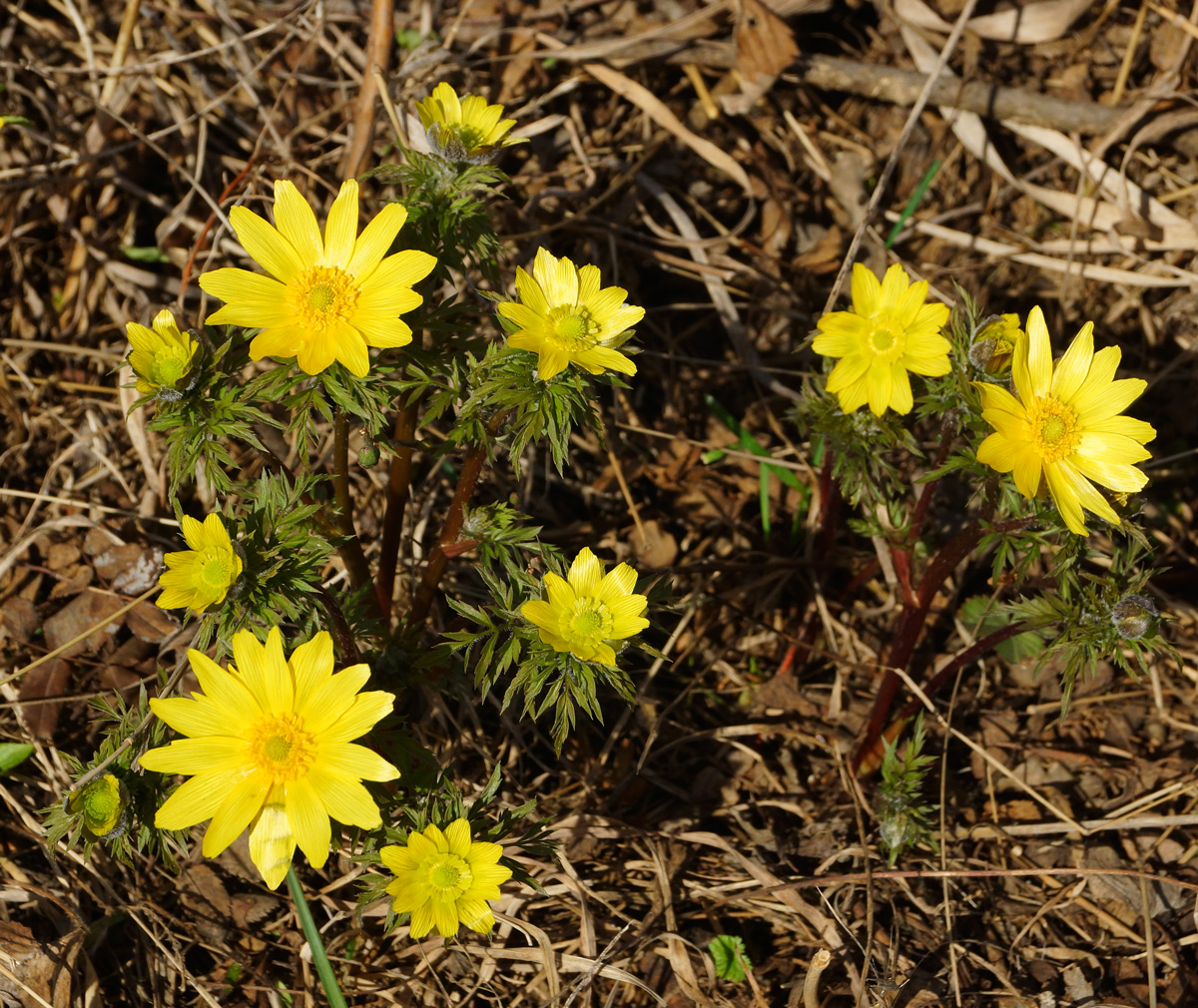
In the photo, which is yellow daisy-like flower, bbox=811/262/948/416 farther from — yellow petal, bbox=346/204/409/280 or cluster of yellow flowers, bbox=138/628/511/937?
cluster of yellow flowers, bbox=138/628/511/937

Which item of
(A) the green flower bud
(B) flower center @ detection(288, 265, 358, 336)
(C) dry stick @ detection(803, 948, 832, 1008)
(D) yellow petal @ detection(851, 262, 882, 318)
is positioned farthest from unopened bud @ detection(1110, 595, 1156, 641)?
(A) the green flower bud

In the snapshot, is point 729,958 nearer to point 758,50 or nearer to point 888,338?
point 888,338

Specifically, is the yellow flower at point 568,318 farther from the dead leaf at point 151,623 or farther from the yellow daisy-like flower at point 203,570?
the dead leaf at point 151,623

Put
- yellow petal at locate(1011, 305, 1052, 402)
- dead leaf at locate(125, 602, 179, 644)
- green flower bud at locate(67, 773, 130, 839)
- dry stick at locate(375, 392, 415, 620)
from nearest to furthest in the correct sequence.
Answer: green flower bud at locate(67, 773, 130, 839) → yellow petal at locate(1011, 305, 1052, 402) → dry stick at locate(375, 392, 415, 620) → dead leaf at locate(125, 602, 179, 644)

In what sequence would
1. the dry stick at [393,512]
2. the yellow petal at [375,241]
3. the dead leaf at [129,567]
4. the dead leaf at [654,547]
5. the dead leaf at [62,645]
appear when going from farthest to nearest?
the dead leaf at [654,547]
the dead leaf at [129,567]
the dead leaf at [62,645]
the dry stick at [393,512]
the yellow petal at [375,241]

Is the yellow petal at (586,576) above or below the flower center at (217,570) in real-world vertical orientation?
below

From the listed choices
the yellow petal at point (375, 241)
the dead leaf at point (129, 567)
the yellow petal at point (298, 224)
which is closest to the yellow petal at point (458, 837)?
the yellow petal at point (375, 241)

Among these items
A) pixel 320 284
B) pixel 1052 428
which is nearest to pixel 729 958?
pixel 1052 428
